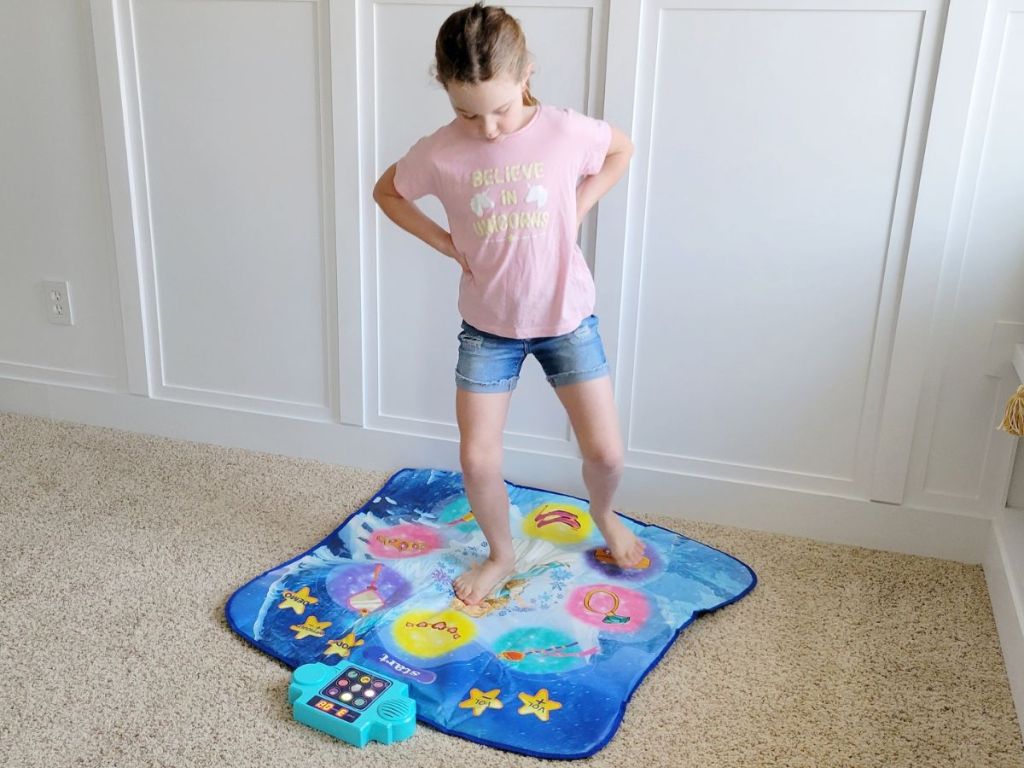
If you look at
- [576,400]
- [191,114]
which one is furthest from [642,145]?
[191,114]

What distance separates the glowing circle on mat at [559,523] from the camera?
1.87 metres

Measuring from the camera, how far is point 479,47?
1313 millimetres

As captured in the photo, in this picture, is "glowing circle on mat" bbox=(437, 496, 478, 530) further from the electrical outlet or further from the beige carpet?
the electrical outlet

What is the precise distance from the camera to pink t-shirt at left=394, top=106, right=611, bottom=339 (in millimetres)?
1470

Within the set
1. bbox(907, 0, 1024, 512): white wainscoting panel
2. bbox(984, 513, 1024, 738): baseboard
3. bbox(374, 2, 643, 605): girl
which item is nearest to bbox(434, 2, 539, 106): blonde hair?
bbox(374, 2, 643, 605): girl

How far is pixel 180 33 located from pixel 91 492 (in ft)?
3.42

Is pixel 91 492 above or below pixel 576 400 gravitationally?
below

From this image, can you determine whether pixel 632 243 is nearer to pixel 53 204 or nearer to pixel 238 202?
pixel 238 202

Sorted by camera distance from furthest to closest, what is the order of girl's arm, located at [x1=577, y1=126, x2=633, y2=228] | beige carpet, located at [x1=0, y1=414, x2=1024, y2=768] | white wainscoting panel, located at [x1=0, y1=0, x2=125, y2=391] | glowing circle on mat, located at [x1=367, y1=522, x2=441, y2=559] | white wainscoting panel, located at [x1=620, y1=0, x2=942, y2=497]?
white wainscoting panel, located at [x1=0, y1=0, x2=125, y2=391]
glowing circle on mat, located at [x1=367, y1=522, x2=441, y2=559]
white wainscoting panel, located at [x1=620, y1=0, x2=942, y2=497]
girl's arm, located at [x1=577, y1=126, x2=633, y2=228]
beige carpet, located at [x1=0, y1=414, x2=1024, y2=768]

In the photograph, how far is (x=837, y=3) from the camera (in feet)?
5.37

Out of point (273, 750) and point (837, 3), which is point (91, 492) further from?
point (837, 3)

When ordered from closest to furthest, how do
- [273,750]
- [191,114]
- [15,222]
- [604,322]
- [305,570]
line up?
[273,750] → [305,570] → [604,322] → [191,114] → [15,222]

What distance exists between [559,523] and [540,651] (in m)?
0.44

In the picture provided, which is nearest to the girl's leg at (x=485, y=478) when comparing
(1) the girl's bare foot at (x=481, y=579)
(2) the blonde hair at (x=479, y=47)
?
(1) the girl's bare foot at (x=481, y=579)
